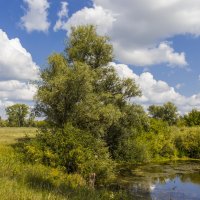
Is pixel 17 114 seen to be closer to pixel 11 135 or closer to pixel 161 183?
pixel 11 135

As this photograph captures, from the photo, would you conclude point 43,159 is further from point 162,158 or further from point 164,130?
point 164,130

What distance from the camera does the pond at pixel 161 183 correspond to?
104ft

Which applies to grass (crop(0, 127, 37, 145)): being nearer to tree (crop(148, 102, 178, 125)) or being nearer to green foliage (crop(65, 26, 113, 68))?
green foliage (crop(65, 26, 113, 68))

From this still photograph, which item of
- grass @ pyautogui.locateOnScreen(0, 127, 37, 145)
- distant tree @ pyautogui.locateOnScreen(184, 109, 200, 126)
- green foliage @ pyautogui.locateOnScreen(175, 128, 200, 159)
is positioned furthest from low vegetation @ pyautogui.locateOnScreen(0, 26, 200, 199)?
distant tree @ pyautogui.locateOnScreen(184, 109, 200, 126)

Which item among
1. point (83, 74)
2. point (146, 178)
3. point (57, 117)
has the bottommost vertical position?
point (146, 178)

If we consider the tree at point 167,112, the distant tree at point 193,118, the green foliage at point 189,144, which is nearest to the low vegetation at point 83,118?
the green foliage at point 189,144

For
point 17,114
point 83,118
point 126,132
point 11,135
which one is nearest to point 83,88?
point 83,118

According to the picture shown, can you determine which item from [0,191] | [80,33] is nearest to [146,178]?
[80,33]

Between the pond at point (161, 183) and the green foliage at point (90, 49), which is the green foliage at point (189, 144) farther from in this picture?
the green foliage at point (90, 49)

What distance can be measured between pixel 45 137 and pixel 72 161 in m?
4.08

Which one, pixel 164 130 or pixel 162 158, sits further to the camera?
pixel 164 130

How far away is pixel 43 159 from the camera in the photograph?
1267 inches

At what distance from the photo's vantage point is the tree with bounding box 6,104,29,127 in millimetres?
129125

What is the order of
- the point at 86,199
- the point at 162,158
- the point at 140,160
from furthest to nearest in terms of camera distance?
the point at 162,158 → the point at 140,160 → the point at 86,199
